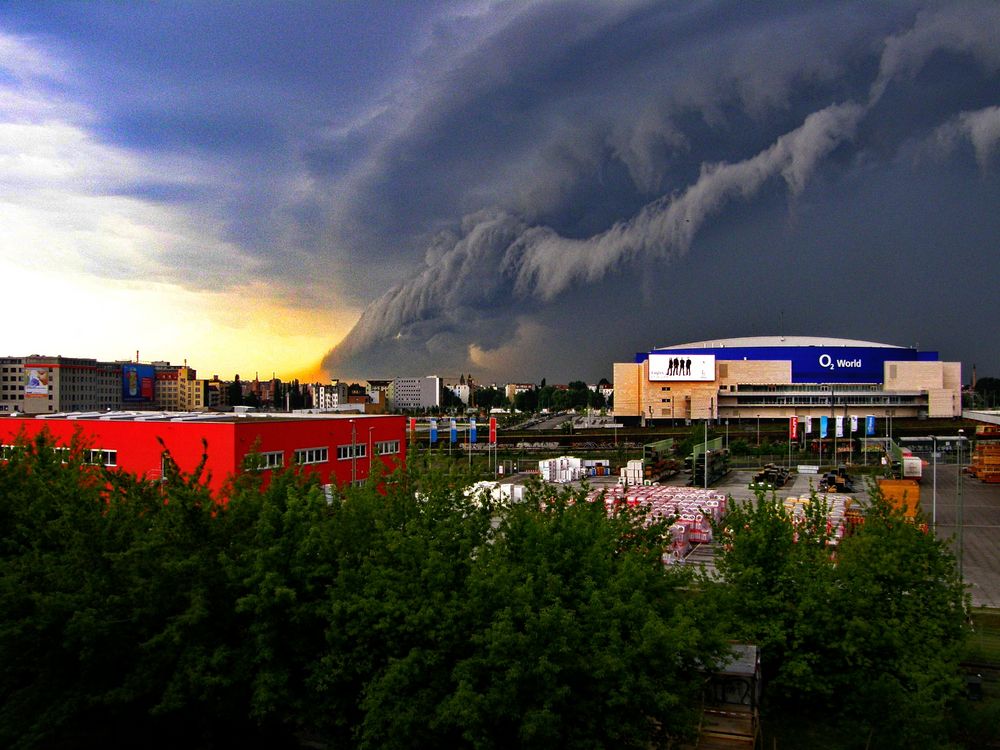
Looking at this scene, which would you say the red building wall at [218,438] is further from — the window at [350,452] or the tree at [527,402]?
the tree at [527,402]

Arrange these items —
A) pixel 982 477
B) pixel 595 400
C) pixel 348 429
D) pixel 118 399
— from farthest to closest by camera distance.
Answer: pixel 595 400 → pixel 118 399 → pixel 982 477 → pixel 348 429

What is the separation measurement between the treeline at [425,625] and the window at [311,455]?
15761mm

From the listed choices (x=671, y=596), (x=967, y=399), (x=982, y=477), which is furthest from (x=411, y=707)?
(x=967, y=399)

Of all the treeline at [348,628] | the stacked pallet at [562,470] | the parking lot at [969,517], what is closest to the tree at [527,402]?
the parking lot at [969,517]

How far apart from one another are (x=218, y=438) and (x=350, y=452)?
22.9 ft

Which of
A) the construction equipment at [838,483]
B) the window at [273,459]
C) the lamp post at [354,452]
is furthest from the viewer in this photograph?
the construction equipment at [838,483]

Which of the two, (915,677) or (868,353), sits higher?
(868,353)

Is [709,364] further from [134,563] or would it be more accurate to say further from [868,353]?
[134,563]

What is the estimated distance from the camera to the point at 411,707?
9.16m

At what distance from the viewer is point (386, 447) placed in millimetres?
34156

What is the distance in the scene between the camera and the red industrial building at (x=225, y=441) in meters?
26.3

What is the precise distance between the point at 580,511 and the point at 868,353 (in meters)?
92.8

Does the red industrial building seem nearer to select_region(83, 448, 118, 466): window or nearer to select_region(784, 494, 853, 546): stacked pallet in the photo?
select_region(83, 448, 118, 466): window

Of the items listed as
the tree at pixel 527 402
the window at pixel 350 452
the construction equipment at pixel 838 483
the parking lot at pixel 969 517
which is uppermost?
the tree at pixel 527 402
